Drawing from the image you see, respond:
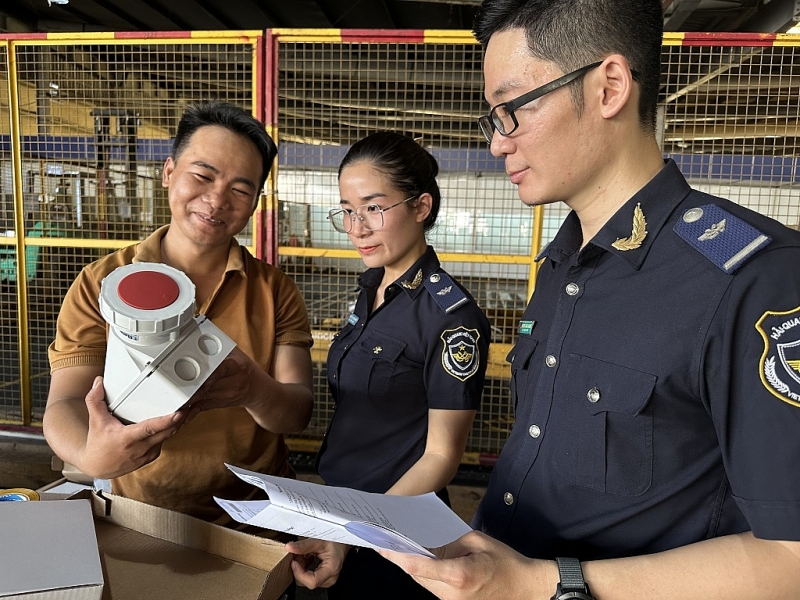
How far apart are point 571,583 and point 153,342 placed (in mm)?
702

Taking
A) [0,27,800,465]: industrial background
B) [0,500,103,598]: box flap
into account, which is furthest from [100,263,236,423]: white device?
[0,27,800,465]: industrial background

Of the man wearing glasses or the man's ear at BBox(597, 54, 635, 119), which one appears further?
the man's ear at BBox(597, 54, 635, 119)

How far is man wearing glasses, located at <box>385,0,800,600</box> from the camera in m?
0.67

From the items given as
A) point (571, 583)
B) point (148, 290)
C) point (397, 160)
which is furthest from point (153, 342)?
point (397, 160)

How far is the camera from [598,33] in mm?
824

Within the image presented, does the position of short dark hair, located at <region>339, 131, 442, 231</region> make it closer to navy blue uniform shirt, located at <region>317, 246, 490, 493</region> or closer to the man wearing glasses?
navy blue uniform shirt, located at <region>317, 246, 490, 493</region>

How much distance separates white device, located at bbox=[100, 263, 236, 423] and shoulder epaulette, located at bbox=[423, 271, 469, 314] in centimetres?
70

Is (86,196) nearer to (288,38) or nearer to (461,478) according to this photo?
(288,38)

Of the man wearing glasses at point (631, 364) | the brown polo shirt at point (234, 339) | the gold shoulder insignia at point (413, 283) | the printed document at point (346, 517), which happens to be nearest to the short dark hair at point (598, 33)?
the man wearing glasses at point (631, 364)

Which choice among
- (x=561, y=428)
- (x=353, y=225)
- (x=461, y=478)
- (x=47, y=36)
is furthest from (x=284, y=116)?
(x=561, y=428)

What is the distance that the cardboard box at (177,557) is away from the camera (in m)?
A: 0.94

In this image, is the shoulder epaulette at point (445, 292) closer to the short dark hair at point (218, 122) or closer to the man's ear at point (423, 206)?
the man's ear at point (423, 206)

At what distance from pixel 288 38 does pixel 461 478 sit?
7.97 feet

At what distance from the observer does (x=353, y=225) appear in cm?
159
